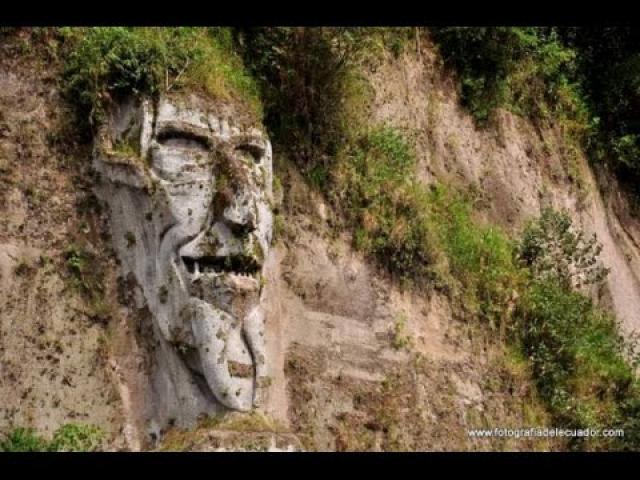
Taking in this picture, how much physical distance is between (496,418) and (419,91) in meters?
4.54

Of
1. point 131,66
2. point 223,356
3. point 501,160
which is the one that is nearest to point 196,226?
point 223,356

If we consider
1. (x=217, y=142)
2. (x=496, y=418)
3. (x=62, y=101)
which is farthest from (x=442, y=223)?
(x=62, y=101)

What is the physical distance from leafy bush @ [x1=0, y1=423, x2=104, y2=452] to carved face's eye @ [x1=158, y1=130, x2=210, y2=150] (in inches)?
105

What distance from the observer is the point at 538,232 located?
14.9m

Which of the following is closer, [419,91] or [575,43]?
[419,91]

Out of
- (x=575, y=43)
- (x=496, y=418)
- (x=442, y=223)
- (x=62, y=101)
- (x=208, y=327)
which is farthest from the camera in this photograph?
(x=575, y=43)

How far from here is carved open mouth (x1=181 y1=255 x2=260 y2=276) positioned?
10875 mm

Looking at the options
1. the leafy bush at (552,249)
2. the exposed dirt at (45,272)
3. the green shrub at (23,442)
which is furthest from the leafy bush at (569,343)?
the green shrub at (23,442)

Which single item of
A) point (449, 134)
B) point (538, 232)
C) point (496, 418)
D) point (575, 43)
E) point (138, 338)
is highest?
point (575, 43)

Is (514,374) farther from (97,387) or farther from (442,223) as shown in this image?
(97,387)

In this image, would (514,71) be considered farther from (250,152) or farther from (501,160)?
(250,152)

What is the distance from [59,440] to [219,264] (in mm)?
2066

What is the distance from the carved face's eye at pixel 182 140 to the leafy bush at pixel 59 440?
8.72ft

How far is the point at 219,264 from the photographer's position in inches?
431
